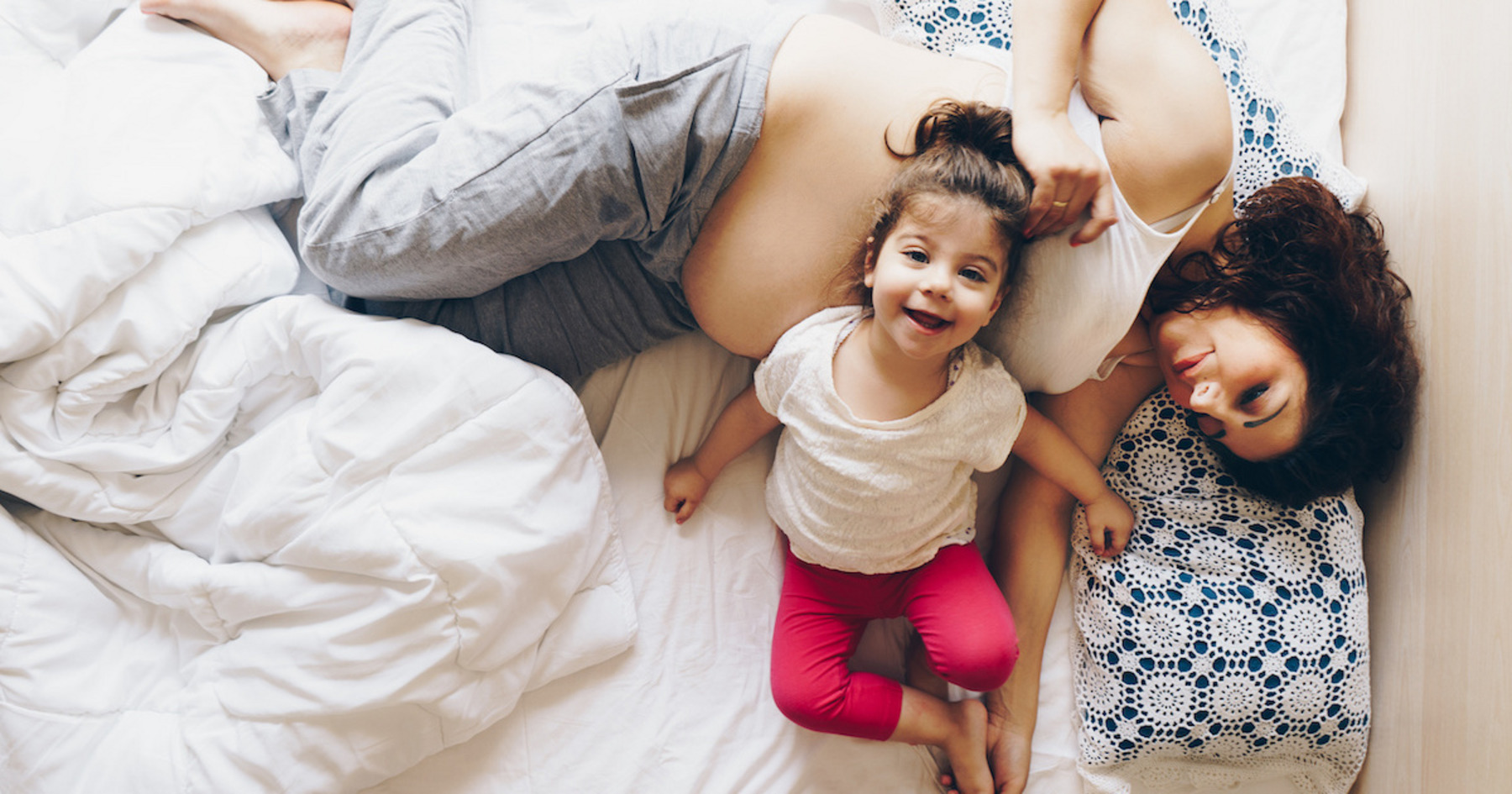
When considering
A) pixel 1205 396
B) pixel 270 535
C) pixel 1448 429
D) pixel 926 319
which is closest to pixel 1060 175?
pixel 926 319

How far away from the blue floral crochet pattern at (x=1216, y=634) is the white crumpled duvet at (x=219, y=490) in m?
0.60

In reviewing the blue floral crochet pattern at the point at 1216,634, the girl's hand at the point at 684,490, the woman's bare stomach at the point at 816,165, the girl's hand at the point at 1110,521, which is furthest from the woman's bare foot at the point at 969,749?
the woman's bare stomach at the point at 816,165

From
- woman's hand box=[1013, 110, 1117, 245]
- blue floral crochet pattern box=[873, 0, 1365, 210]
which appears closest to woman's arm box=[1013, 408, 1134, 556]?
woman's hand box=[1013, 110, 1117, 245]

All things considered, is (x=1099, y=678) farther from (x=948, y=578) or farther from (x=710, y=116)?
(x=710, y=116)

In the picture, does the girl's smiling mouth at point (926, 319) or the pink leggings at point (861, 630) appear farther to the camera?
the pink leggings at point (861, 630)

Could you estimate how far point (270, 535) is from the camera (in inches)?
38.9

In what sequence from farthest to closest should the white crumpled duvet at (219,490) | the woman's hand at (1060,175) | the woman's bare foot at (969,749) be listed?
the woman's bare foot at (969,749)
the white crumpled duvet at (219,490)
the woman's hand at (1060,175)

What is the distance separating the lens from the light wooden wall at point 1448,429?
916mm

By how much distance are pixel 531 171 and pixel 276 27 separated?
48 cm

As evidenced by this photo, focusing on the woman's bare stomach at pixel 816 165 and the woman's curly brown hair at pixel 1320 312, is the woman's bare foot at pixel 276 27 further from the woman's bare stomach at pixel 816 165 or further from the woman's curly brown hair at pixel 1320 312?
the woman's curly brown hair at pixel 1320 312

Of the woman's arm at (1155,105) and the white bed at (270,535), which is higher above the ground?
the woman's arm at (1155,105)

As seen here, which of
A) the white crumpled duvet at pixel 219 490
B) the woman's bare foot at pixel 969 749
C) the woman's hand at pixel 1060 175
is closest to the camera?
the woman's hand at pixel 1060 175

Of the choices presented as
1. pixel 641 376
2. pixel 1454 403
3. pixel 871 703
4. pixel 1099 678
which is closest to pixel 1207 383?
pixel 1454 403

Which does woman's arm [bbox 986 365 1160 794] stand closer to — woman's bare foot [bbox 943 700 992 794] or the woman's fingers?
woman's bare foot [bbox 943 700 992 794]
